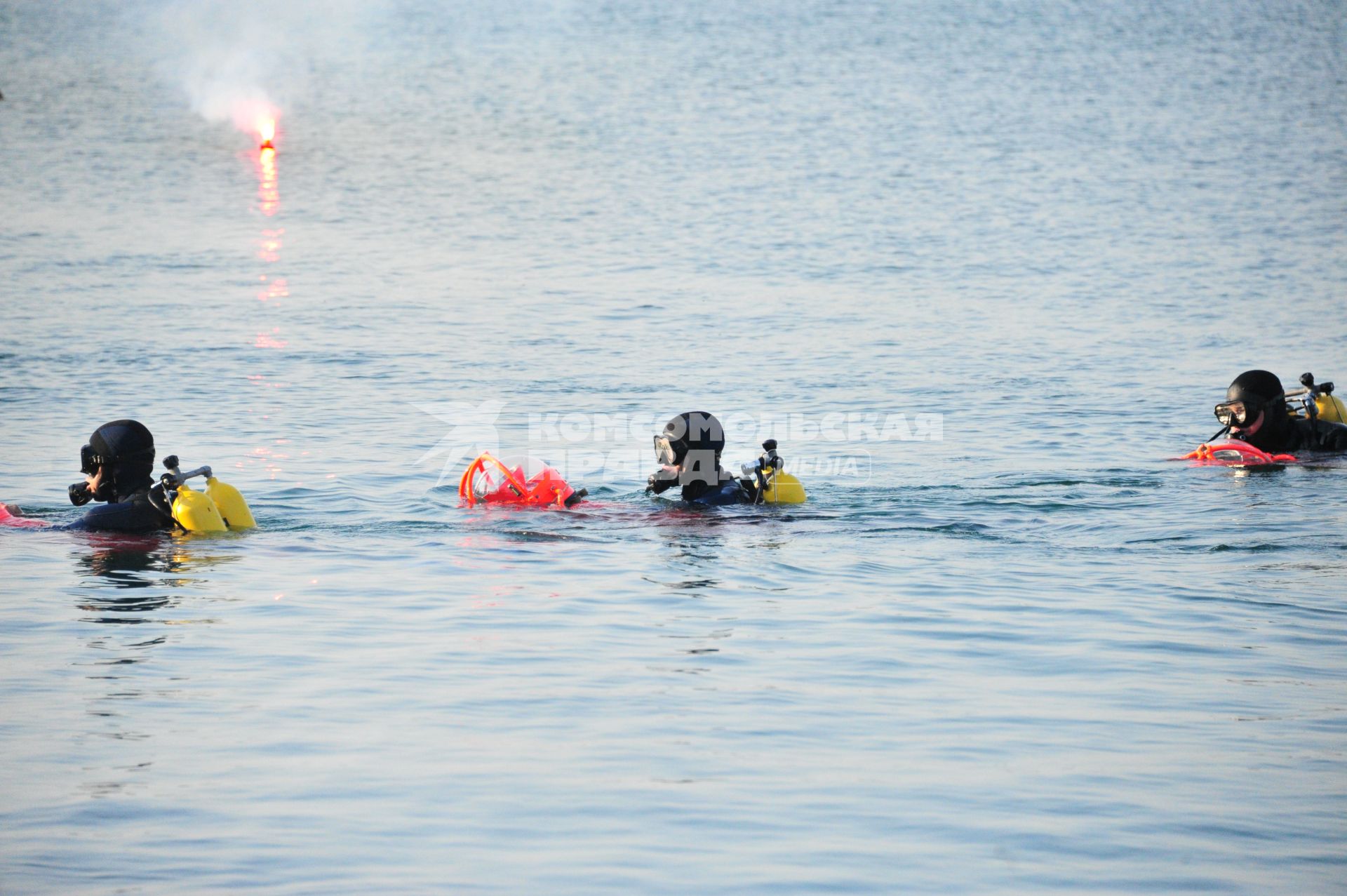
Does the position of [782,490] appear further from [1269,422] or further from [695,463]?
[1269,422]

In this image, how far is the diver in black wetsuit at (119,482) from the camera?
13.7m

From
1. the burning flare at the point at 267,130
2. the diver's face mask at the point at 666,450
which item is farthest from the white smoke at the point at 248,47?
the diver's face mask at the point at 666,450

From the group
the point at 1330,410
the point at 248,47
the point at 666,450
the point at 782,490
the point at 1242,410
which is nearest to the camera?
the point at 666,450

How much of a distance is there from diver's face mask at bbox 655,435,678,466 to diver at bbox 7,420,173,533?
4.27 metres

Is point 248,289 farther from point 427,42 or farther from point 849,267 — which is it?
point 427,42

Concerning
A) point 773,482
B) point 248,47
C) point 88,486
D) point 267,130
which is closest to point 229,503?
point 88,486

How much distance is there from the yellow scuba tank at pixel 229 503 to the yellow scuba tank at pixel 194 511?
97 millimetres

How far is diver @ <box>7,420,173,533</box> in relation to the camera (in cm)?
1367

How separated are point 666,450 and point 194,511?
4.07 metres

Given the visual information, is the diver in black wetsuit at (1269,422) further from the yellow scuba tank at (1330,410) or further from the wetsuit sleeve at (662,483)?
the wetsuit sleeve at (662,483)

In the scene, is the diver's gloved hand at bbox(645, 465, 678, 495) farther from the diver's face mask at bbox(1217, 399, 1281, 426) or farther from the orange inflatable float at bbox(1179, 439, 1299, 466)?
the diver's face mask at bbox(1217, 399, 1281, 426)

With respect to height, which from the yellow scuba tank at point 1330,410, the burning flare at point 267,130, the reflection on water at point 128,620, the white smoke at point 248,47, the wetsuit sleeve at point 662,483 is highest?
the white smoke at point 248,47

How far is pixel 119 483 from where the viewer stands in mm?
13859

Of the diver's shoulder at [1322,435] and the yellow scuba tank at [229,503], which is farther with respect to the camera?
the diver's shoulder at [1322,435]
